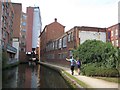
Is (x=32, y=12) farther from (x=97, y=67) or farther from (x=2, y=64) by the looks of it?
(x=97, y=67)

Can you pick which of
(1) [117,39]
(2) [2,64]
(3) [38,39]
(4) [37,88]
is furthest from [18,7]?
(4) [37,88]

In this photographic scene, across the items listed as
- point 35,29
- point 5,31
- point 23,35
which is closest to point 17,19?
point 23,35

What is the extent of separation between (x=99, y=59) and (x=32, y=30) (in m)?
75.0

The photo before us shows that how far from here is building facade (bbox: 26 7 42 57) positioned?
91838 mm

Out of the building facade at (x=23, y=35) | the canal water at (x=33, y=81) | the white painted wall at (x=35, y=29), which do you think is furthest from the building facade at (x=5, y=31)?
the white painted wall at (x=35, y=29)

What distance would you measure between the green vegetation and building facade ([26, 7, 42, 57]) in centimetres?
6723

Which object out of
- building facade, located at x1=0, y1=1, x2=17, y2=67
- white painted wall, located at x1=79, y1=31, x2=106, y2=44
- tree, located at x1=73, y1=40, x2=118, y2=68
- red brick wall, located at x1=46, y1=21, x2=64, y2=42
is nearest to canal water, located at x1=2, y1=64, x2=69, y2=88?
tree, located at x1=73, y1=40, x2=118, y2=68

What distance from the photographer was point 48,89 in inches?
571

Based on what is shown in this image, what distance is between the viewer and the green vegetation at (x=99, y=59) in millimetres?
19703

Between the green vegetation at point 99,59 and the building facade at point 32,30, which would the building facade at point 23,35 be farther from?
the green vegetation at point 99,59

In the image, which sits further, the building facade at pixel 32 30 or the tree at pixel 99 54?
the building facade at pixel 32 30

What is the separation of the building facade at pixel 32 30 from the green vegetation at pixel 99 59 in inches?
2647

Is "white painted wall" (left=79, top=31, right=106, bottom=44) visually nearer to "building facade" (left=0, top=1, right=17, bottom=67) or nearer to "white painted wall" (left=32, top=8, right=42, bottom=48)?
"building facade" (left=0, top=1, right=17, bottom=67)

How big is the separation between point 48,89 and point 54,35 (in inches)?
2059
